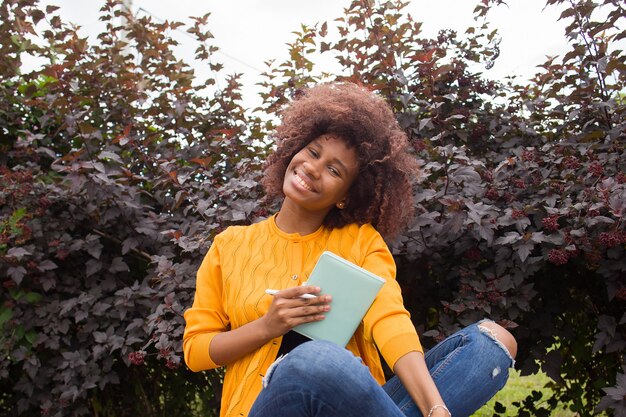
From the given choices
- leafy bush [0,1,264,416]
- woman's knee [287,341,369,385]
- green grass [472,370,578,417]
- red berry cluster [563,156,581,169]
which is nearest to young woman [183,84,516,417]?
woman's knee [287,341,369,385]

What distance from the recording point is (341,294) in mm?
1701

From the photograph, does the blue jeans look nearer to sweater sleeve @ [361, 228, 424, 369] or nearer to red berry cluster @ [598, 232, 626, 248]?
sweater sleeve @ [361, 228, 424, 369]

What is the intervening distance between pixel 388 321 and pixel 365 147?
496 mm

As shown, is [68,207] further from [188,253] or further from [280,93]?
[280,93]

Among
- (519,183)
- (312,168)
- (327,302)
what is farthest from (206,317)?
(519,183)

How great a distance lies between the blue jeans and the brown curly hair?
43 cm

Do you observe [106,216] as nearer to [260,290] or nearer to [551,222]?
[260,290]

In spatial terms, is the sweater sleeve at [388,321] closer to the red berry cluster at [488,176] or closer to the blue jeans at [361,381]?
the blue jeans at [361,381]

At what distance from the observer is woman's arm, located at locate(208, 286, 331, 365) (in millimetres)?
1676

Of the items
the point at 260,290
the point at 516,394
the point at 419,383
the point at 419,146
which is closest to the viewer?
the point at 419,383

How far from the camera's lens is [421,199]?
85.4 inches

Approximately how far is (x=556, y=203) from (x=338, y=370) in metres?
1.14

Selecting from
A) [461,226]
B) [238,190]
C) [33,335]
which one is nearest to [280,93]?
[238,190]

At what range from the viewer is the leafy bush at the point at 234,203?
216 cm
